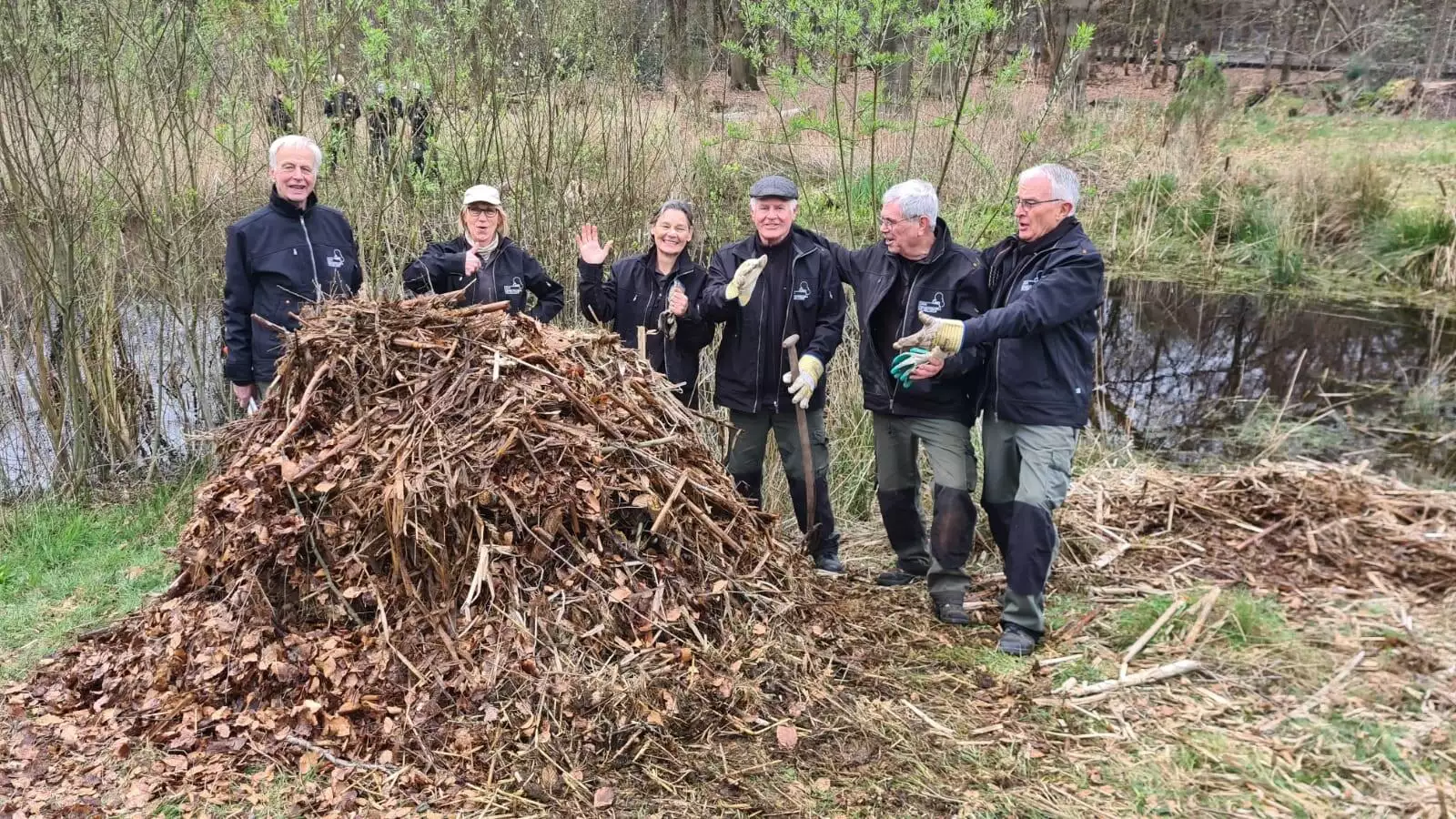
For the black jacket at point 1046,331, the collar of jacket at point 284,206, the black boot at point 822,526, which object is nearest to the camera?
the black jacket at point 1046,331

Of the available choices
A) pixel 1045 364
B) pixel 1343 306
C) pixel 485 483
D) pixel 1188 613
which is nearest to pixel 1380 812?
pixel 1188 613

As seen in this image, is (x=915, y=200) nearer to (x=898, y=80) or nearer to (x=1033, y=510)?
(x=1033, y=510)

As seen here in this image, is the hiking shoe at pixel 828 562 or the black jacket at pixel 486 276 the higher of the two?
the black jacket at pixel 486 276

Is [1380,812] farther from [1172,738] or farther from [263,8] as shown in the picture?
[263,8]

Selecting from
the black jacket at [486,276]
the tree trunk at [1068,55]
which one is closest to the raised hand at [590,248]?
the black jacket at [486,276]

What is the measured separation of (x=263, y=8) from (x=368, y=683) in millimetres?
4179

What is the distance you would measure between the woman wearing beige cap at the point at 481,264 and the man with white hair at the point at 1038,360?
199cm

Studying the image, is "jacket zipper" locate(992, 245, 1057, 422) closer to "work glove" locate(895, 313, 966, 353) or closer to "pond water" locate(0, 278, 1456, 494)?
"work glove" locate(895, 313, 966, 353)

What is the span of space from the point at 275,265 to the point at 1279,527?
5.13 m

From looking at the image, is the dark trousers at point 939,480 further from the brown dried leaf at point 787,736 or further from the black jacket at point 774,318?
the brown dried leaf at point 787,736

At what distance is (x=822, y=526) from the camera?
4785mm

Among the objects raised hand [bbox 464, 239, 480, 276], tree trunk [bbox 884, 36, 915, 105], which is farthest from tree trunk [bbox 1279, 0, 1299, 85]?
raised hand [bbox 464, 239, 480, 276]

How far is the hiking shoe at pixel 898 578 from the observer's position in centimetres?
467

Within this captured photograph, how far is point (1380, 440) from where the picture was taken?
24.7ft
